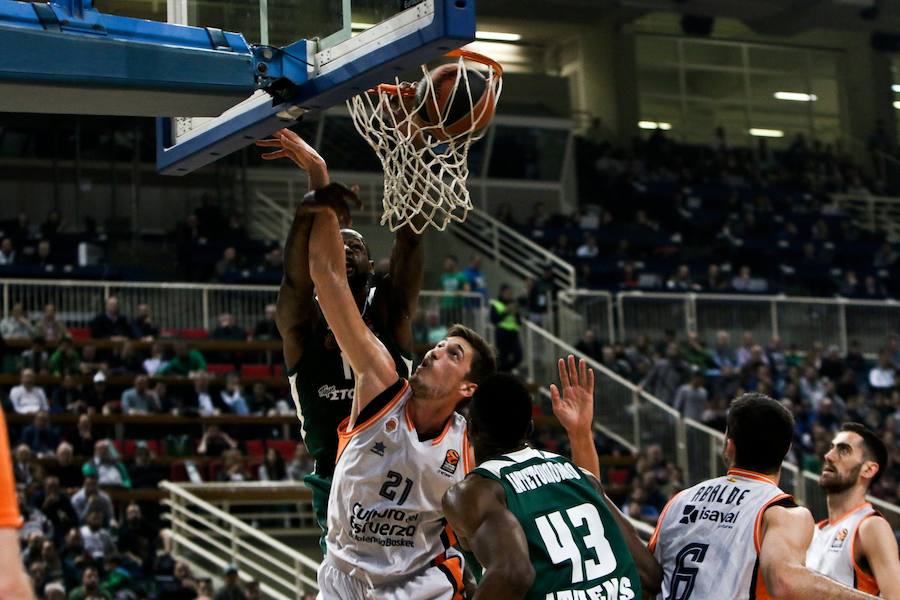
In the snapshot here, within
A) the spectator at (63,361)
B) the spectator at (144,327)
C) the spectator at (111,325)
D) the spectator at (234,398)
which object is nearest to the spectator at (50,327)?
the spectator at (111,325)

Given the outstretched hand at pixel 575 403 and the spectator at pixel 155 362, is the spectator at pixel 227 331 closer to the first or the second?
the spectator at pixel 155 362

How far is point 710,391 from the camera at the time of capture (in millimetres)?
18734

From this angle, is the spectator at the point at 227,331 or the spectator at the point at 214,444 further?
the spectator at the point at 227,331

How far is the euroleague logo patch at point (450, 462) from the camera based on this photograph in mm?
5137

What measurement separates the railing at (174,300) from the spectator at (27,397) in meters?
1.95

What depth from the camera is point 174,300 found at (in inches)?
708

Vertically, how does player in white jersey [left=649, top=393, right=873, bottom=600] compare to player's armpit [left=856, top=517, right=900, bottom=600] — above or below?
above

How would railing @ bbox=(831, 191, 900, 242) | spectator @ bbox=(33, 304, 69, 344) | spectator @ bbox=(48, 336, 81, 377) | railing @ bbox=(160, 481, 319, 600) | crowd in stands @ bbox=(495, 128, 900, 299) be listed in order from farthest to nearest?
1. railing @ bbox=(831, 191, 900, 242)
2. crowd in stands @ bbox=(495, 128, 900, 299)
3. spectator @ bbox=(33, 304, 69, 344)
4. spectator @ bbox=(48, 336, 81, 377)
5. railing @ bbox=(160, 481, 319, 600)

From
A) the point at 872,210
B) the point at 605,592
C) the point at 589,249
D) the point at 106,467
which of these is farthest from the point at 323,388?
the point at 872,210

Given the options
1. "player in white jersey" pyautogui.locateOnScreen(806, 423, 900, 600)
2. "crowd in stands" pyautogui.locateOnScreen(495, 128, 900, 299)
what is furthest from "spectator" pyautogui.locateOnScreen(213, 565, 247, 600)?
"crowd in stands" pyautogui.locateOnScreen(495, 128, 900, 299)

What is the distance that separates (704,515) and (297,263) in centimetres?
173

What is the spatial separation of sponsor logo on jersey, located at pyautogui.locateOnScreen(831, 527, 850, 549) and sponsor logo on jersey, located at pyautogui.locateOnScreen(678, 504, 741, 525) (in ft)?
5.33

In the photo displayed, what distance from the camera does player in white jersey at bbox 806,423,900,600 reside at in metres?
6.36

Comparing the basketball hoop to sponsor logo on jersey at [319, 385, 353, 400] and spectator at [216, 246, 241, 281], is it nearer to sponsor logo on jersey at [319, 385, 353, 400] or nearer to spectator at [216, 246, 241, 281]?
sponsor logo on jersey at [319, 385, 353, 400]
